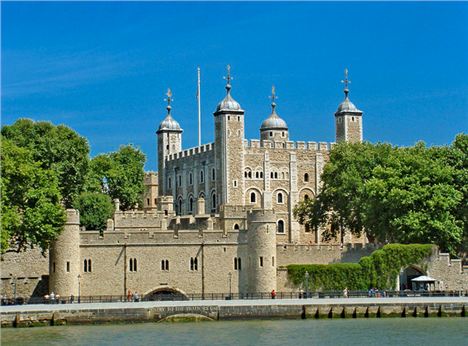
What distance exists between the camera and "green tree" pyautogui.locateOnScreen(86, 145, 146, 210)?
101 meters

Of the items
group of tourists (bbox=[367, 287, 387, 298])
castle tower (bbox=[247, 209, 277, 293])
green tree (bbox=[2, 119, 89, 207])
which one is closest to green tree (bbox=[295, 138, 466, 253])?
group of tourists (bbox=[367, 287, 387, 298])

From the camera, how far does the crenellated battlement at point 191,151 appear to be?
357ft

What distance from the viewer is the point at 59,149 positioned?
287 ft

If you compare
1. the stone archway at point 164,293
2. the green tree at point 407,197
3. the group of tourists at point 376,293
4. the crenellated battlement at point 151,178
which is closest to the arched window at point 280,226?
the crenellated battlement at point 151,178

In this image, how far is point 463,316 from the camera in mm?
62281

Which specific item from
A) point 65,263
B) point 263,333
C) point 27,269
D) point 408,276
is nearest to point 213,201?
point 27,269

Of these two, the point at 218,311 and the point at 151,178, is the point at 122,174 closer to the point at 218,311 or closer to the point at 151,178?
the point at 151,178

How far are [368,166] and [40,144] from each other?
2079cm

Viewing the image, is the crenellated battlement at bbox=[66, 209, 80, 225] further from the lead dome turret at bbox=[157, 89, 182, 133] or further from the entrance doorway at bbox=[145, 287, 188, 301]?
the lead dome turret at bbox=[157, 89, 182, 133]

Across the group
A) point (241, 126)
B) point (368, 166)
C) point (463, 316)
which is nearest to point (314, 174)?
point (241, 126)

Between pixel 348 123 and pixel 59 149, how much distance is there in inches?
1305

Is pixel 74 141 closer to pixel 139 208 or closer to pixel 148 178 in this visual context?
pixel 139 208

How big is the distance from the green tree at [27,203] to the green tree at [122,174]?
84.6 ft

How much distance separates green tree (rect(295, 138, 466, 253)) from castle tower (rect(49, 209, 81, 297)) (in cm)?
1766
